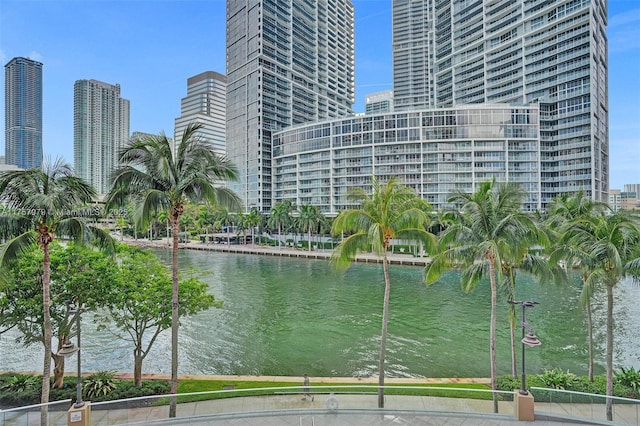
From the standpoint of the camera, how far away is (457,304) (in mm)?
37188

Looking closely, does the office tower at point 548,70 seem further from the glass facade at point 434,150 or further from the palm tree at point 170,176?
Result: the palm tree at point 170,176

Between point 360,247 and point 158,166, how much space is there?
8.27m

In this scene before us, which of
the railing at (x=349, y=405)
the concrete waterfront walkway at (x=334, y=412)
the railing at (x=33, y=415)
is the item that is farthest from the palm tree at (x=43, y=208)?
the concrete waterfront walkway at (x=334, y=412)

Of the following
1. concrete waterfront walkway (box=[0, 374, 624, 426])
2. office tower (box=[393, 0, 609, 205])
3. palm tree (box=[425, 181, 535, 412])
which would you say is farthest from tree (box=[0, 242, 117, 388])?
office tower (box=[393, 0, 609, 205])

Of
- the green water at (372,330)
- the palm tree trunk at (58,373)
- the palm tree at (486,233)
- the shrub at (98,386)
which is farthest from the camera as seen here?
the green water at (372,330)

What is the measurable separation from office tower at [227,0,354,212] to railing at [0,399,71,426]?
10231 cm

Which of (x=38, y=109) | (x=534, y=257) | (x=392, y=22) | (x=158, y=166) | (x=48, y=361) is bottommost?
(x=48, y=361)

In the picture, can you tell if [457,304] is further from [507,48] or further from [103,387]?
[507,48]

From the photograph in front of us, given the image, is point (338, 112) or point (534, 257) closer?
point (534, 257)

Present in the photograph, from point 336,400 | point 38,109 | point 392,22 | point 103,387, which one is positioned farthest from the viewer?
point 392,22

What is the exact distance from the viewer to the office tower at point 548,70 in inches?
3307

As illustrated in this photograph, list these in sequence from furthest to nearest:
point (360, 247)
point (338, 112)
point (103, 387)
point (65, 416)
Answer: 1. point (338, 112)
2. point (103, 387)
3. point (360, 247)
4. point (65, 416)

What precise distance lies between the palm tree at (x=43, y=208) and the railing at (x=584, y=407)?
17.2m

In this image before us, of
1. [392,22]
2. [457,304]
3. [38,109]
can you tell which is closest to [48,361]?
[457,304]
